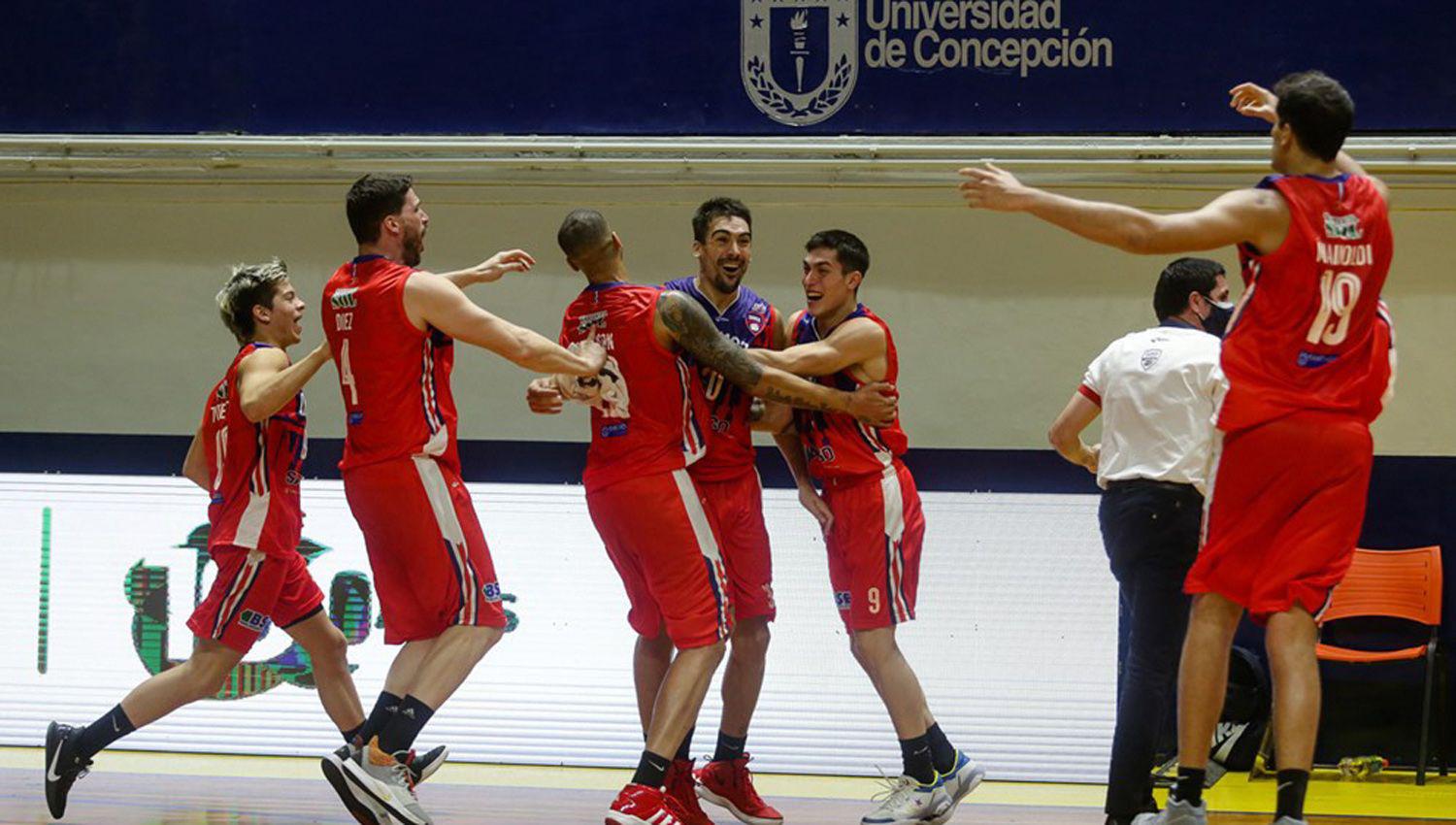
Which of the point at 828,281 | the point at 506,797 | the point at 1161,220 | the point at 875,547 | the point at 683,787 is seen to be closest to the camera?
the point at 1161,220

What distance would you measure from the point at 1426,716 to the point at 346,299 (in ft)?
17.6

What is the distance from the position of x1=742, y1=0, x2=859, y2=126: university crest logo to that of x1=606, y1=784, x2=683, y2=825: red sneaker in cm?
416

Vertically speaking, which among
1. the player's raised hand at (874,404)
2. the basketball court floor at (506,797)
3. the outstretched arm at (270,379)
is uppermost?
the outstretched arm at (270,379)

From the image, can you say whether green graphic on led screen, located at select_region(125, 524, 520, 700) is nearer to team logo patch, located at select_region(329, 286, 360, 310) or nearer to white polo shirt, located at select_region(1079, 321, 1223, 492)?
team logo patch, located at select_region(329, 286, 360, 310)

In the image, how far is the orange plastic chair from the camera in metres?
7.55

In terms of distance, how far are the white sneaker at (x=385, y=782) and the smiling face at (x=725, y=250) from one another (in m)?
2.11

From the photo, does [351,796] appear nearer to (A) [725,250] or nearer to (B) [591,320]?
(B) [591,320]

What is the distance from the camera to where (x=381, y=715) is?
518cm

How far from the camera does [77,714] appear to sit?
7.67 meters

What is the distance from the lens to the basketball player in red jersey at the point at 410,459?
5.21 metres

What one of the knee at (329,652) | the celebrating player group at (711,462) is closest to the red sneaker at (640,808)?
the celebrating player group at (711,462)

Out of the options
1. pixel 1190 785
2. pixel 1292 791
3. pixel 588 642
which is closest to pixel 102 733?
pixel 588 642

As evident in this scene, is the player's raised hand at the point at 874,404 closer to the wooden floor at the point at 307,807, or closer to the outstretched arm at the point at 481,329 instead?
the outstretched arm at the point at 481,329

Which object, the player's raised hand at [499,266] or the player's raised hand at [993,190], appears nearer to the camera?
the player's raised hand at [993,190]
